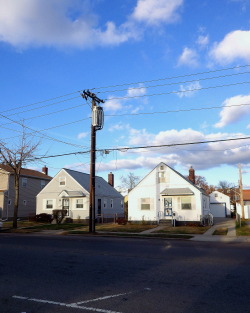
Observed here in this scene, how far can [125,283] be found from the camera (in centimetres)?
711

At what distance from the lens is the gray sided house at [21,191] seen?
39.9 meters

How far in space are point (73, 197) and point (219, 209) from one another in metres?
31.5

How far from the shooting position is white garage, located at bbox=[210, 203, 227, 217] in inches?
2158

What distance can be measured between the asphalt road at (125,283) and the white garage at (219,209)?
46.0m

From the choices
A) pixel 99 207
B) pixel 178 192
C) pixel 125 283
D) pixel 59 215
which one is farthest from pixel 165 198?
pixel 125 283

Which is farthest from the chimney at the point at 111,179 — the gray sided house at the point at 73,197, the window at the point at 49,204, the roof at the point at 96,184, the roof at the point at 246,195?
the roof at the point at 246,195

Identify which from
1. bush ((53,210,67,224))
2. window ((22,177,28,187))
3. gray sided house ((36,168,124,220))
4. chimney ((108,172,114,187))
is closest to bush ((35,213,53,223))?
gray sided house ((36,168,124,220))

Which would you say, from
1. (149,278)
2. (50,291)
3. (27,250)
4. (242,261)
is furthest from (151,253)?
(50,291)

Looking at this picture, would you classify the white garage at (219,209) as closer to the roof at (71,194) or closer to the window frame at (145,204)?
the window frame at (145,204)

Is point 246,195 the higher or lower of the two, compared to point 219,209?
higher

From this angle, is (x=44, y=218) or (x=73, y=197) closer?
(x=44, y=218)

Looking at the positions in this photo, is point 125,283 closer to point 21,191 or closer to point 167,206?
point 167,206

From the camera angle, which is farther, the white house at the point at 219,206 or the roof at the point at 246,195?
the roof at the point at 246,195

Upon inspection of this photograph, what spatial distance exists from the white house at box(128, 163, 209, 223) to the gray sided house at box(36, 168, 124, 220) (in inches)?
294
